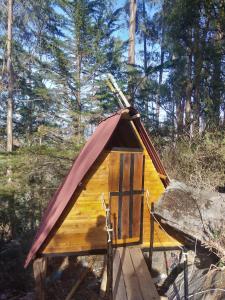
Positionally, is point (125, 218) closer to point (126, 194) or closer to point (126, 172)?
point (126, 194)

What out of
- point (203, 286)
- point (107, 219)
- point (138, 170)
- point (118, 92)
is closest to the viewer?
point (203, 286)

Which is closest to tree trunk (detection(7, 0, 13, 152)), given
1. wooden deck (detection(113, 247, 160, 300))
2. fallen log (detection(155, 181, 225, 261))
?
wooden deck (detection(113, 247, 160, 300))

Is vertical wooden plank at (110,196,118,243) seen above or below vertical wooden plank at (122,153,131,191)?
below

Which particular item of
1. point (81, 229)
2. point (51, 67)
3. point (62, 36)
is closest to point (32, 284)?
point (81, 229)

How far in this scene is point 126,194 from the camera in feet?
18.1

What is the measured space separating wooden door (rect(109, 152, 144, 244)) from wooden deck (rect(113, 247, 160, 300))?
28 centimetres

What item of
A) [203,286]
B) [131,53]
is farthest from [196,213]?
[131,53]

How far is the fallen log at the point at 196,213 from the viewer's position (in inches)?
159

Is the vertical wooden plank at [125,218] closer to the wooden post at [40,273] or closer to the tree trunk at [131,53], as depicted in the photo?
the wooden post at [40,273]

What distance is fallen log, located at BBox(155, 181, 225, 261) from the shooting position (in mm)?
4047

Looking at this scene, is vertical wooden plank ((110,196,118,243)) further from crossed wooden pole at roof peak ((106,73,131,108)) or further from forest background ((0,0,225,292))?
forest background ((0,0,225,292))

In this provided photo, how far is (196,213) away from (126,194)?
140 centimetres

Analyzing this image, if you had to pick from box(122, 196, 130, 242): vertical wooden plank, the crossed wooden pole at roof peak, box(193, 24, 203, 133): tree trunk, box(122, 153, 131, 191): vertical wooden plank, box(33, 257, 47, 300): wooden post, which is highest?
box(193, 24, 203, 133): tree trunk

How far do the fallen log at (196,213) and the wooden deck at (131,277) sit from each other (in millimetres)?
871
